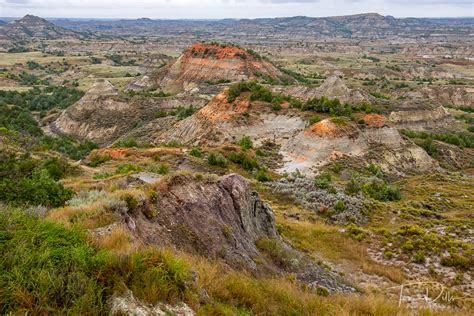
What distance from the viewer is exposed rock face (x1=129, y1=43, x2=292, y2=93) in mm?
79750

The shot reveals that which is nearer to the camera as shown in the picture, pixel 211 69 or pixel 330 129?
pixel 330 129

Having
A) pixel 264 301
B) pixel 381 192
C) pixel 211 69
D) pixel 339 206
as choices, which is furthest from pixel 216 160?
pixel 211 69

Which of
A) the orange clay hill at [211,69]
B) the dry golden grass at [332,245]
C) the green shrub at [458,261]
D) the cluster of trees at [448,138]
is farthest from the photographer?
the orange clay hill at [211,69]

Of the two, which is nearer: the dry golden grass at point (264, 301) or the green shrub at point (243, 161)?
the dry golden grass at point (264, 301)

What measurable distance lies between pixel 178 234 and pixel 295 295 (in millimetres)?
3324

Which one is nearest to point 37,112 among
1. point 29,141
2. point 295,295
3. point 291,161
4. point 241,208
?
point 29,141

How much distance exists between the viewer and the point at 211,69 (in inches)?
3219

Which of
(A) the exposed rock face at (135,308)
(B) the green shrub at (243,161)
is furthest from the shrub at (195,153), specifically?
(A) the exposed rock face at (135,308)

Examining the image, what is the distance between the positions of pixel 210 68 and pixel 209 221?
7413 centimetres

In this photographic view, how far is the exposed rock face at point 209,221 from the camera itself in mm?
9484

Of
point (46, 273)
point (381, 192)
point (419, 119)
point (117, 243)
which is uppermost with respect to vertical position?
point (46, 273)

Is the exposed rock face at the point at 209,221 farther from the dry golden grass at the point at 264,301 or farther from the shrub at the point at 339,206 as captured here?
the shrub at the point at 339,206

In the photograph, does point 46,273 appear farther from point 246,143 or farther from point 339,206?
point 246,143

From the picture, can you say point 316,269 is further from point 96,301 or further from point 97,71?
point 97,71
